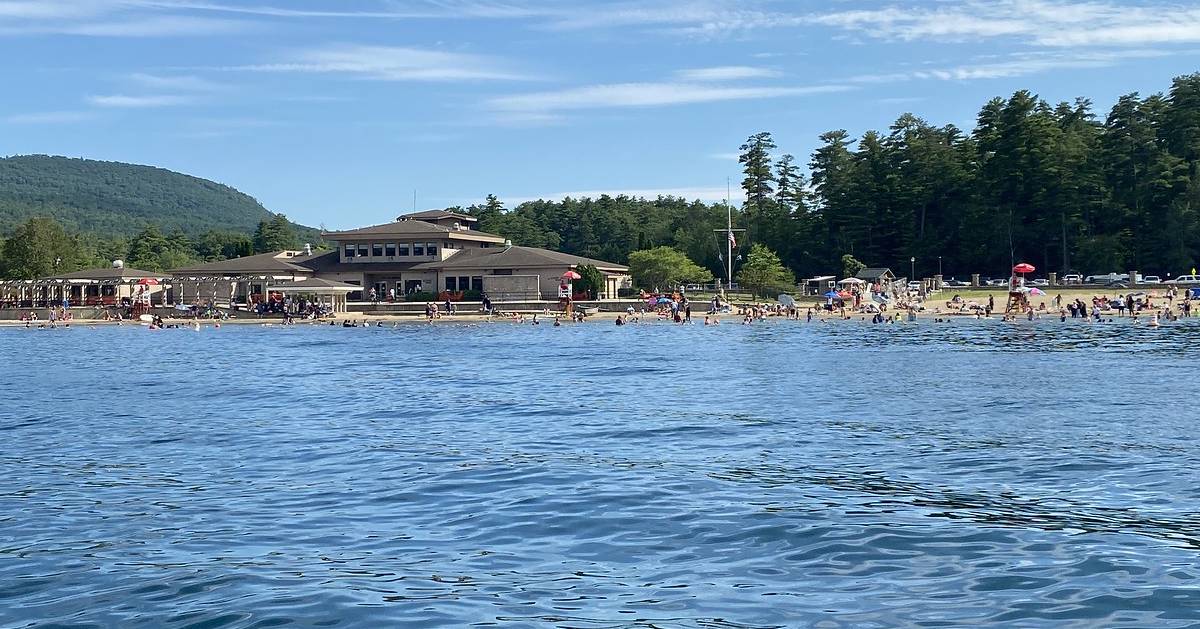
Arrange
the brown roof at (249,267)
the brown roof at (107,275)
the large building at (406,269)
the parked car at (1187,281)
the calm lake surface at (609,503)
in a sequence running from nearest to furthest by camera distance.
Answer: the calm lake surface at (609,503) → the parked car at (1187,281) → the brown roof at (107,275) → the large building at (406,269) → the brown roof at (249,267)

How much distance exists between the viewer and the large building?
252ft

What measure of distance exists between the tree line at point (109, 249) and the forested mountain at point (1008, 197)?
4883 centimetres

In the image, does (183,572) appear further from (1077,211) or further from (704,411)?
(1077,211)

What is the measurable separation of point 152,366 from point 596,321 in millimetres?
32674

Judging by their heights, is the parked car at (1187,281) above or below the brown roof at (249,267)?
below

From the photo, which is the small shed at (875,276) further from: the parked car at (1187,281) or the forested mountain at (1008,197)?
the parked car at (1187,281)

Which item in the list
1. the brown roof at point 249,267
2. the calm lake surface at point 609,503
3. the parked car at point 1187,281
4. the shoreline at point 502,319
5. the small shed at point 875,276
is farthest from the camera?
the small shed at point 875,276

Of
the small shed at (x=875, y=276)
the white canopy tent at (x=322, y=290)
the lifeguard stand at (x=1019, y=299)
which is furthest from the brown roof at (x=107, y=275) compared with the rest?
the lifeguard stand at (x=1019, y=299)

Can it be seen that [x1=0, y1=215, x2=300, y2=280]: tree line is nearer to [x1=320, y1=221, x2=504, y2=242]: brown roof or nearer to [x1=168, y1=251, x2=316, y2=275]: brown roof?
[x1=168, y1=251, x2=316, y2=275]: brown roof

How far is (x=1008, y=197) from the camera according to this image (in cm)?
8869

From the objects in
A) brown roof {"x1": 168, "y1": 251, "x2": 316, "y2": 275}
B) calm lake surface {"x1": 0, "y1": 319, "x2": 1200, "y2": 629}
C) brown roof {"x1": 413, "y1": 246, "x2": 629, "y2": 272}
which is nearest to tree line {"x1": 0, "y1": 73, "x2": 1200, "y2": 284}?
brown roof {"x1": 413, "y1": 246, "x2": 629, "y2": 272}

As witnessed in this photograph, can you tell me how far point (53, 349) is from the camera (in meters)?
49.2

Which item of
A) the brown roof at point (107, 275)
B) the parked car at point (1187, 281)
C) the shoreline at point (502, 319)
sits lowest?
the shoreline at point (502, 319)

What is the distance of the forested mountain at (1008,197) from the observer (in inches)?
3233
